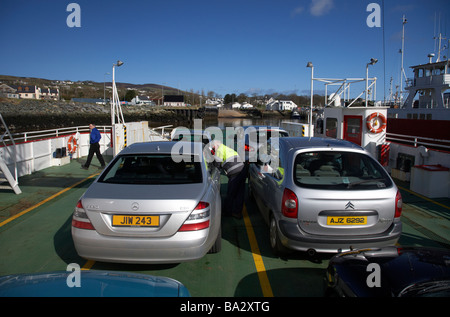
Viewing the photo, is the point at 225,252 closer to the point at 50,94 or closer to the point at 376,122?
the point at 376,122

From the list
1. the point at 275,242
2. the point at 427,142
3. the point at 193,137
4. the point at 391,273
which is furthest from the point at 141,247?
the point at 427,142

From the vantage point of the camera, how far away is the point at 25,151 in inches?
400

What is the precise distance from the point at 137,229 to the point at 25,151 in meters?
8.54

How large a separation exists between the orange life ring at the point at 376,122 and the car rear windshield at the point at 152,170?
27.5 feet

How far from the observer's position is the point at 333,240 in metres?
3.86

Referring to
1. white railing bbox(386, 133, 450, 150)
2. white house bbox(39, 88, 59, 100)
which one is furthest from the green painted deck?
white house bbox(39, 88, 59, 100)

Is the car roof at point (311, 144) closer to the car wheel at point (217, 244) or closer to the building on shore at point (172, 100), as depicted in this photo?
the car wheel at point (217, 244)

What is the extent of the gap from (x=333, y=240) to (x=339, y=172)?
1.02 meters

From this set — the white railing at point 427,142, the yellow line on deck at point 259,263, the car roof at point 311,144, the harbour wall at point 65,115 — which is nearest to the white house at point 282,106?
the harbour wall at point 65,115

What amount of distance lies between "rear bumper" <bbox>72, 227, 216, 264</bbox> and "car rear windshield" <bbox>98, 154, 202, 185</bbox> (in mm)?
795

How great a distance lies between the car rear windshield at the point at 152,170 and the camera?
4.15 meters

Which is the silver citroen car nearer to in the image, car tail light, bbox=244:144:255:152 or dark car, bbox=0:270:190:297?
dark car, bbox=0:270:190:297

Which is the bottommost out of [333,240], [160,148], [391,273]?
[333,240]
